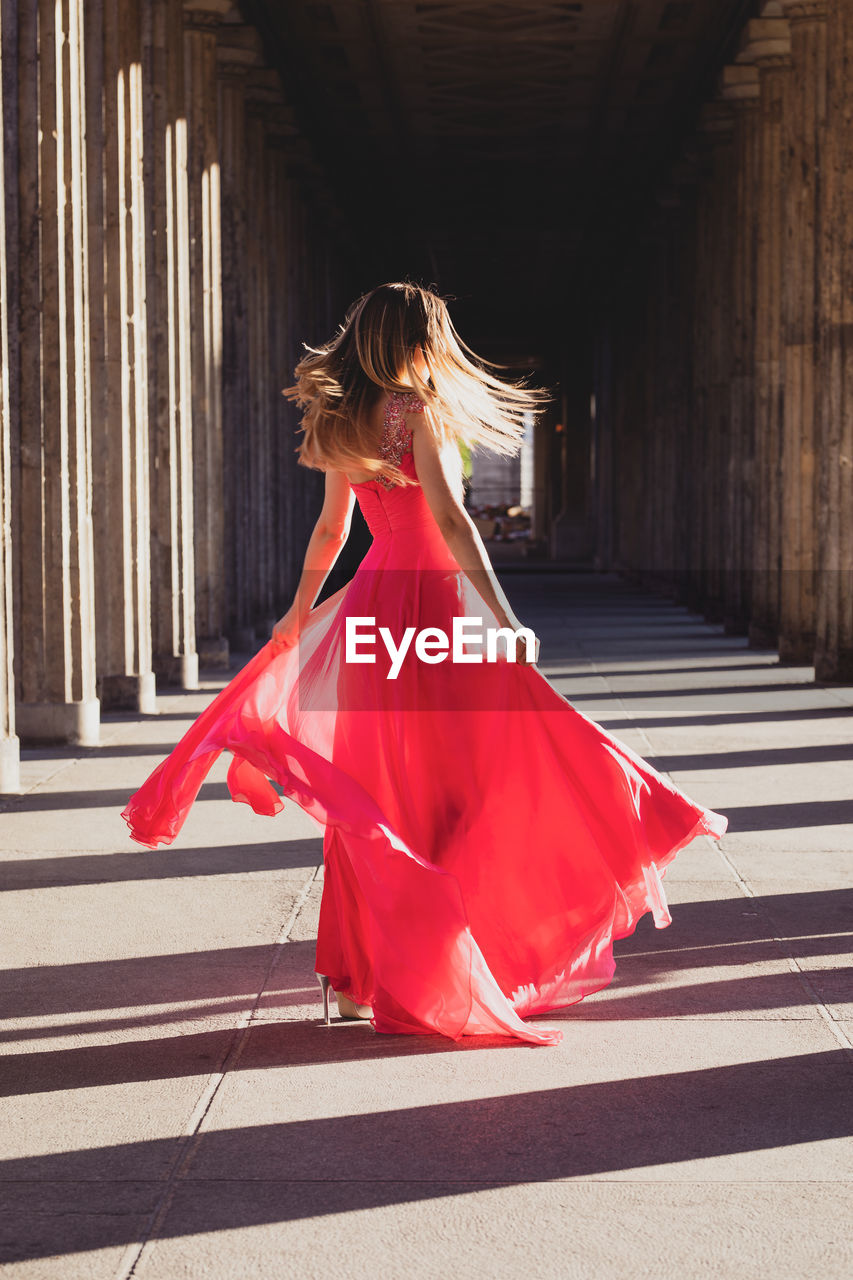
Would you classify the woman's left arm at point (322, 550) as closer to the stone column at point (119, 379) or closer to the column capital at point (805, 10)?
the stone column at point (119, 379)

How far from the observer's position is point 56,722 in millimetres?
11211

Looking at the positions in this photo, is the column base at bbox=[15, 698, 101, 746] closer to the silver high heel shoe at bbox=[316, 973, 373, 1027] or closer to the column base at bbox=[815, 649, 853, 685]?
the silver high heel shoe at bbox=[316, 973, 373, 1027]

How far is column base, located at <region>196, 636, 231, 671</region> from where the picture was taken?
56.5 feet

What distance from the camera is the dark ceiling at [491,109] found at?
22.4 m

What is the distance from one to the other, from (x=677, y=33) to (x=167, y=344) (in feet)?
36.7

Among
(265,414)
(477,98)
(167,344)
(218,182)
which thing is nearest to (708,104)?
(477,98)

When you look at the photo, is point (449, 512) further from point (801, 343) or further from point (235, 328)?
point (235, 328)

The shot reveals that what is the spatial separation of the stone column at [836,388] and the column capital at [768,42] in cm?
432

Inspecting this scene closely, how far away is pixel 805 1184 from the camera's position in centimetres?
368

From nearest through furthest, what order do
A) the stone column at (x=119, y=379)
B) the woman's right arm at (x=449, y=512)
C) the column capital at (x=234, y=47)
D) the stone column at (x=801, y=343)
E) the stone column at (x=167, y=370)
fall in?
the woman's right arm at (x=449, y=512)
the stone column at (x=119, y=379)
the stone column at (x=167, y=370)
the stone column at (x=801, y=343)
the column capital at (x=234, y=47)

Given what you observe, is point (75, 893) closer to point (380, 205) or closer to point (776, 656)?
point (776, 656)

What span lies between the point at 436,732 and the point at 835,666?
11.0m

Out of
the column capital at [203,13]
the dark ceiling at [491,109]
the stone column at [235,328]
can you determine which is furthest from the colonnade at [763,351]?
the stone column at [235,328]

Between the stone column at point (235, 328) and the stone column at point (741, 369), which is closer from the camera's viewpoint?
the stone column at point (235, 328)
